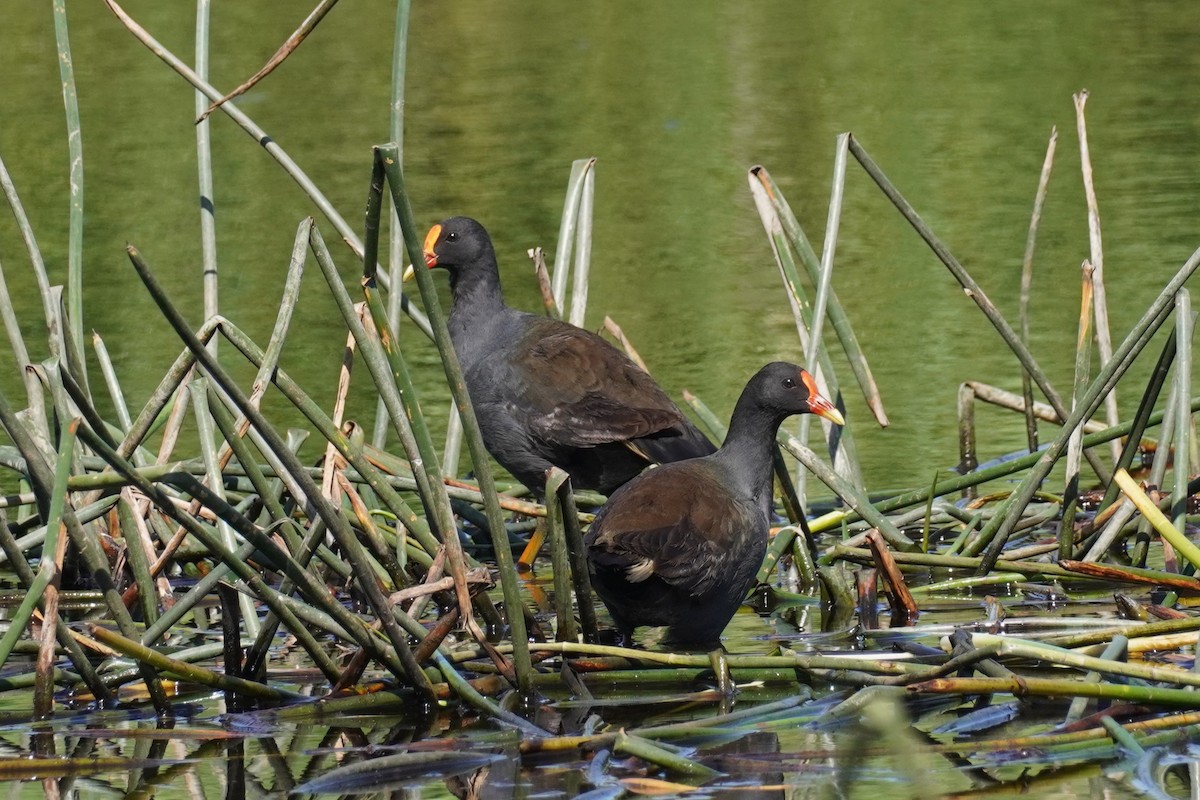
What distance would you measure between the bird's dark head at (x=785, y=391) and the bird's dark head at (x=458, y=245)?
1.53 m

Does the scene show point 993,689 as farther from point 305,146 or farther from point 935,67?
point 935,67

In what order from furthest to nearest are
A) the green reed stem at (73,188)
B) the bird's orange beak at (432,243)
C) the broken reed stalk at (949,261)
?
the bird's orange beak at (432,243) < the broken reed stalk at (949,261) < the green reed stem at (73,188)

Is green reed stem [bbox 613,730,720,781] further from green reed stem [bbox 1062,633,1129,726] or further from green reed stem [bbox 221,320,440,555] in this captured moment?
green reed stem [bbox 221,320,440,555]

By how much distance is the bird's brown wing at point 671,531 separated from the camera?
4344mm

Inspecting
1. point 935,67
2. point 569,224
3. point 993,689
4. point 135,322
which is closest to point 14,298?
point 135,322

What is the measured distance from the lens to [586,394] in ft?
18.2

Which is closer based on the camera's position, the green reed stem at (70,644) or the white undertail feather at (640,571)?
the green reed stem at (70,644)

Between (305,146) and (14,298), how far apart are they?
463 centimetres

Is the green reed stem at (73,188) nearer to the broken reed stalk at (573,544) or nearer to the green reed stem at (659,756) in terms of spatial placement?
the broken reed stalk at (573,544)

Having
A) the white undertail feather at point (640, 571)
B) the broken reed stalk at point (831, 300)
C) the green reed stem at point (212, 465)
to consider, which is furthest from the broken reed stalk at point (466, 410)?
the broken reed stalk at point (831, 300)

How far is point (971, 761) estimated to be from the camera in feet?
11.7

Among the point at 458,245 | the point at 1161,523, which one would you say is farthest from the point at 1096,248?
the point at 458,245

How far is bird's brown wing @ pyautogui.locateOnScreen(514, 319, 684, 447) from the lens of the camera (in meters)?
5.41

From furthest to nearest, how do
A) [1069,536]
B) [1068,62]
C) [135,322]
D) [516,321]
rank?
[1068,62] < [135,322] < [516,321] < [1069,536]
